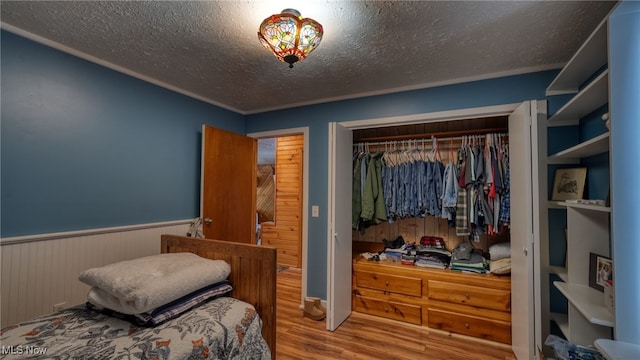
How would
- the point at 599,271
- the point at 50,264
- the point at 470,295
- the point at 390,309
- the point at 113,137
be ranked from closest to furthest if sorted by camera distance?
1. the point at 599,271
2. the point at 50,264
3. the point at 113,137
4. the point at 470,295
5. the point at 390,309

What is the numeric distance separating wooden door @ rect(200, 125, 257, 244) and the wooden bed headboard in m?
1.05

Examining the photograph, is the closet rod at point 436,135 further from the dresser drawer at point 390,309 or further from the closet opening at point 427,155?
the dresser drawer at point 390,309

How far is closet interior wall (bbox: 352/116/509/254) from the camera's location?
9.51 ft

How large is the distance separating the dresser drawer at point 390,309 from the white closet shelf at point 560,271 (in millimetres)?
1136

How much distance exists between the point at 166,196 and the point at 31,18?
1539 millimetres

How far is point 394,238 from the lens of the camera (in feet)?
11.0

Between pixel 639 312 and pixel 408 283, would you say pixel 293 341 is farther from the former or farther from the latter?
pixel 639 312

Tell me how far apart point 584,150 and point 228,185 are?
9.85ft

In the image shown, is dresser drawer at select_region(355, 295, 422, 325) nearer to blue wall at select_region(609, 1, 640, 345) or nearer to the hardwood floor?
the hardwood floor

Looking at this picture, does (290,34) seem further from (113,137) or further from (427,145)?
A: (427,145)

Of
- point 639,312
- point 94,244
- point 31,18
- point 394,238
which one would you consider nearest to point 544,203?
point 639,312

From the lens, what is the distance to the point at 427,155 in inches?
120

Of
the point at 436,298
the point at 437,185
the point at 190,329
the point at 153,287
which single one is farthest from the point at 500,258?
the point at 153,287

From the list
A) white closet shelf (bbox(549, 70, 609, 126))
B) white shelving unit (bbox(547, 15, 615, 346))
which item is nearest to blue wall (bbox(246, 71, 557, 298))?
white closet shelf (bbox(549, 70, 609, 126))
